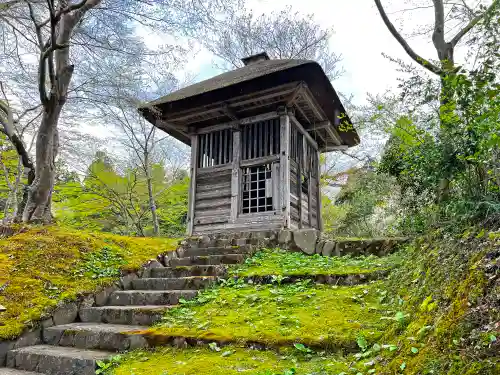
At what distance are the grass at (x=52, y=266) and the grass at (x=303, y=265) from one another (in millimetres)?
Answer: 2046

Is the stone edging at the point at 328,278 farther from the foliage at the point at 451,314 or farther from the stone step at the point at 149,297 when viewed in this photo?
the foliage at the point at 451,314

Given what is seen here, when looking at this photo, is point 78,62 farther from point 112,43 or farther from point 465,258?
point 465,258

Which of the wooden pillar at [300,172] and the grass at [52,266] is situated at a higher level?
the wooden pillar at [300,172]

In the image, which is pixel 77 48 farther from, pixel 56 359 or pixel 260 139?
pixel 56 359

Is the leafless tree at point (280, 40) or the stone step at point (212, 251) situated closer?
the stone step at point (212, 251)

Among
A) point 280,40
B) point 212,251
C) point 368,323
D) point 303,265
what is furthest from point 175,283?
point 280,40

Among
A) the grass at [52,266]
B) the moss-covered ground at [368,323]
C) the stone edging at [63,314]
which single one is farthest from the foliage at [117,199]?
the moss-covered ground at [368,323]

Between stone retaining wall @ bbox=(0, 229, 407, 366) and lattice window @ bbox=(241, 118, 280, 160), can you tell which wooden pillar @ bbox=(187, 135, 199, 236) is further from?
stone retaining wall @ bbox=(0, 229, 407, 366)

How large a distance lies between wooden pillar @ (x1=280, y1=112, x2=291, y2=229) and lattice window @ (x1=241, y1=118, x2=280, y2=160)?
0.33m

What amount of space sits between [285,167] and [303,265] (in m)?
3.61

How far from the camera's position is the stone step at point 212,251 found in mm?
6480

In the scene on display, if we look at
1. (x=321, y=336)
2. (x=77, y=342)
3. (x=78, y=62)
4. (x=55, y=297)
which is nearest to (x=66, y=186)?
(x=78, y=62)

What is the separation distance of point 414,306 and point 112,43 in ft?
29.4

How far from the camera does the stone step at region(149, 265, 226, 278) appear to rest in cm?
537
